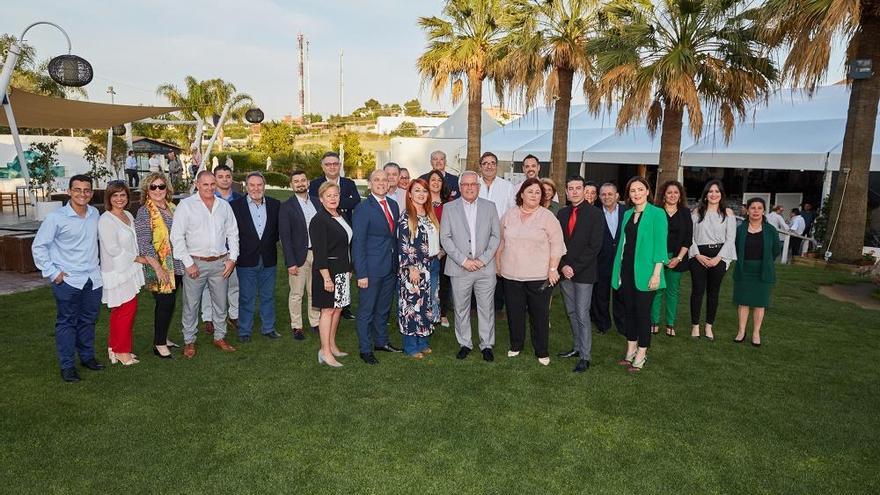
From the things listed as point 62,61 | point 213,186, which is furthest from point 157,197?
point 62,61

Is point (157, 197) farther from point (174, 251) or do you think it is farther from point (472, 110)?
point (472, 110)

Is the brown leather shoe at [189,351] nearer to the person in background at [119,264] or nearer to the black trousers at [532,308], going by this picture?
the person in background at [119,264]

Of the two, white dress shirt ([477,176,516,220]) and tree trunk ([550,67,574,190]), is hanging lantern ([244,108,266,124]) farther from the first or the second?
white dress shirt ([477,176,516,220])

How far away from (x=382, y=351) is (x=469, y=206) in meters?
1.65

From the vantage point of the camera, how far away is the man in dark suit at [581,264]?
481 centimetres

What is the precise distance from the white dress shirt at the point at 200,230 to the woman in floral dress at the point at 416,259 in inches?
62.7

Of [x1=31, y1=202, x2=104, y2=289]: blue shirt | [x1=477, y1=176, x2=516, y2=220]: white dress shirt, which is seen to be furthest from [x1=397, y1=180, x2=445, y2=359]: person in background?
[x1=31, y1=202, x2=104, y2=289]: blue shirt

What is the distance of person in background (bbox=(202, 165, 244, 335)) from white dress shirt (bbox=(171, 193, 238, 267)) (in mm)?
439

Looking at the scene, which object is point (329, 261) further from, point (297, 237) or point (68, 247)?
point (68, 247)

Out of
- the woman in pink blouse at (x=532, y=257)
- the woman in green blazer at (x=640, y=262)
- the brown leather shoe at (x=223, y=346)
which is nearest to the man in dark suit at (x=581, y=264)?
the woman in pink blouse at (x=532, y=257)

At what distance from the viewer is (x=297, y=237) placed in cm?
541

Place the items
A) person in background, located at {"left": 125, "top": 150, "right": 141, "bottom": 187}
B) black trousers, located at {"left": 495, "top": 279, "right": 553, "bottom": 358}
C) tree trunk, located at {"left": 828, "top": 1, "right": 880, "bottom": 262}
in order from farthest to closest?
person in background, located at {"left": 125, "top": 150, "right": 141, "bottom": 187}
tree trunk, located at {"left": 828, "top": 1, "right": 880, "bottom": 262}
black trousers, located at {"left": 495, "top": 279, "right": 553, "bottom": 358}

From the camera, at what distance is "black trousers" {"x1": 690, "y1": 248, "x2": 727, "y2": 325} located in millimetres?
5945

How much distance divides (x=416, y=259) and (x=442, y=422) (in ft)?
5.20
